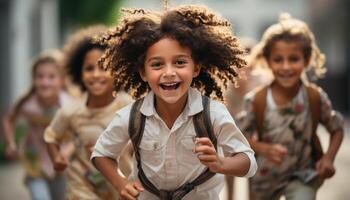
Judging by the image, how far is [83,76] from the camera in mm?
6574

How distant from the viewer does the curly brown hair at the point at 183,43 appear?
4.84 metres

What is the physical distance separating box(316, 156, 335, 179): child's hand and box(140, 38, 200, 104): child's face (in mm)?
1509

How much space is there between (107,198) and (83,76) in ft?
3.15

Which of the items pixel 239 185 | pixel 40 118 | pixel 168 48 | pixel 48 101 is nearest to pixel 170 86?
pixel 168 48

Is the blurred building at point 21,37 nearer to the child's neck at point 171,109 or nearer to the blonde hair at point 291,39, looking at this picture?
the blonde hair at point 291,39

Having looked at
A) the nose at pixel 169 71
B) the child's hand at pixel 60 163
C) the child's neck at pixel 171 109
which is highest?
the nose at pixel 169 71

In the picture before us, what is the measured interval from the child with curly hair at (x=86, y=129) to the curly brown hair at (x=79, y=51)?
196mm

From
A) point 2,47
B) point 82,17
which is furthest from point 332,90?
point 2,47

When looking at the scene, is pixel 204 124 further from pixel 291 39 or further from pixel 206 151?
pixel 291 39

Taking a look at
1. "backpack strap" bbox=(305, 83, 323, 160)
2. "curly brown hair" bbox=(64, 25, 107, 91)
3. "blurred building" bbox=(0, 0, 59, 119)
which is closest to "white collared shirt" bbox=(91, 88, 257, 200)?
"backpack strap" bbox=(305, 83, 323, 160)

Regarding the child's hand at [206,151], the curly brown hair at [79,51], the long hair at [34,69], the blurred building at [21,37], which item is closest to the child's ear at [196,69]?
the child's hand at [206,151]

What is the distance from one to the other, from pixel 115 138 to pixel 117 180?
238 millimetres

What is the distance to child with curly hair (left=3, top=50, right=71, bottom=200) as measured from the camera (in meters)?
7.98

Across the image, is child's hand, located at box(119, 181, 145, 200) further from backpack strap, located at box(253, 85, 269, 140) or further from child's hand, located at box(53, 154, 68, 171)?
backpack strap, located at box(253, 85, 269, 140)
